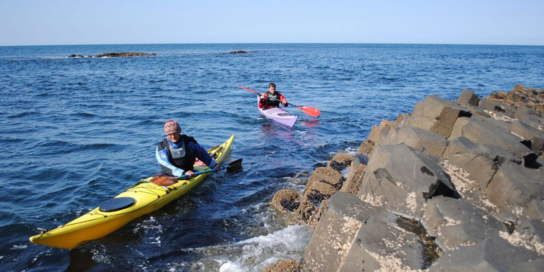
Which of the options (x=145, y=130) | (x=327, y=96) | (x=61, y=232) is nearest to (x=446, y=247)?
(x=61, y=232)

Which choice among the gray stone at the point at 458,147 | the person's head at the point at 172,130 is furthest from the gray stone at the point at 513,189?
the person's head at the point at 172,130

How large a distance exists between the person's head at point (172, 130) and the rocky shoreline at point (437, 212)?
3442mm

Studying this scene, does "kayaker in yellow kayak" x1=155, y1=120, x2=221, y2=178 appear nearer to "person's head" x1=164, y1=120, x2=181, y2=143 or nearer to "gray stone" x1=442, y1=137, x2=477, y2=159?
"person's head" x1=164, y1=120, x2=181, y2=143

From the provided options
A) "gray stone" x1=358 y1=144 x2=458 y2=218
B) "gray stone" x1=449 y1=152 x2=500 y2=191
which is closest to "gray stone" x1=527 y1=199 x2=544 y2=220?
"gray stone" x1=449 y1=152 x2=500 y2=191

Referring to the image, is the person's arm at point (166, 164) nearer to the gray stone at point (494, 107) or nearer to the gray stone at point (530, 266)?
the gray stone at point (530, 266)

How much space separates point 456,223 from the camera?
3.56 m

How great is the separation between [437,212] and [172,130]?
4909mm

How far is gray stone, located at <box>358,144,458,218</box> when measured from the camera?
4.00 m

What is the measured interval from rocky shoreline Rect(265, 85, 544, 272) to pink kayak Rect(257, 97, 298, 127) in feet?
26.6

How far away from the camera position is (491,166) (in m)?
4.37

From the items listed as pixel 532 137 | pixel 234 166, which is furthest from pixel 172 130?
pixel 532 137

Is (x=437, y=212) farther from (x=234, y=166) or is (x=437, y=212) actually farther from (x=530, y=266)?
(x=234, y=166)

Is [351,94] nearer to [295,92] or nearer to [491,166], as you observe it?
[295,92]

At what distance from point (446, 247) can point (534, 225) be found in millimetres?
835
